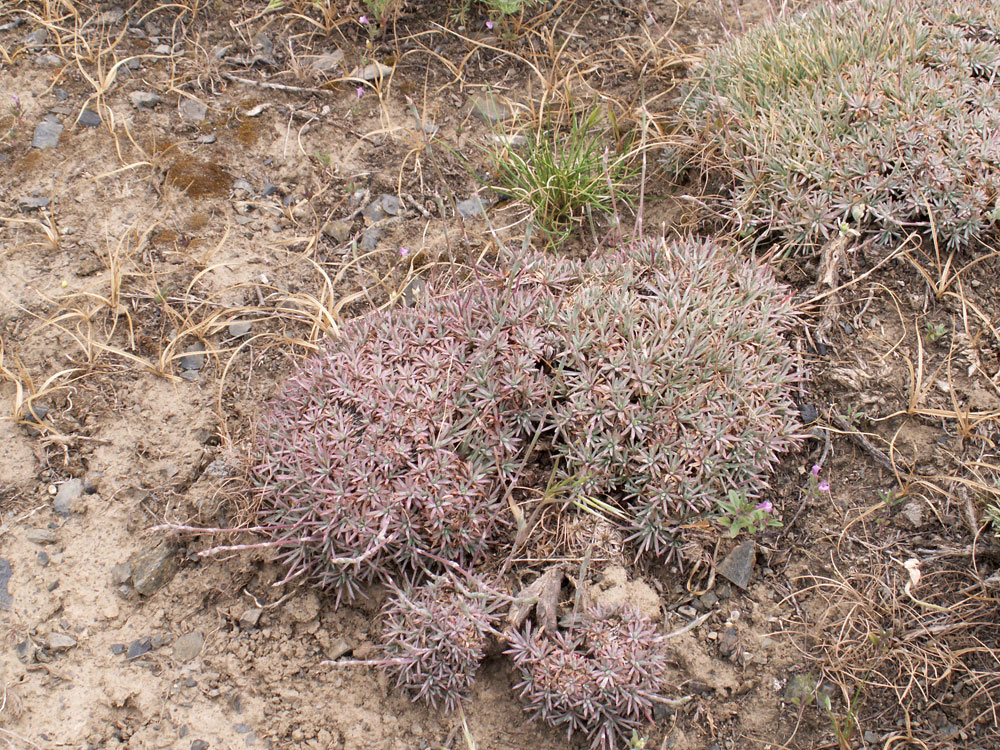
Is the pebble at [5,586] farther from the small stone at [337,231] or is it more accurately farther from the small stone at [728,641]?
the small stone at [728,641]

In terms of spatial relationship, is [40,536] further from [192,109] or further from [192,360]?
[192,109]

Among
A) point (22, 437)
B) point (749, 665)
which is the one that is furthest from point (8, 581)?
point (749, 665)

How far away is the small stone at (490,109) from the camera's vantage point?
180 inches

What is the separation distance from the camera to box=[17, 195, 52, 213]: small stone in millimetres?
3943

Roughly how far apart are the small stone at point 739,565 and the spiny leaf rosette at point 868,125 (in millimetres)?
1469

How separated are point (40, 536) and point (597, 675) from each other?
218cm

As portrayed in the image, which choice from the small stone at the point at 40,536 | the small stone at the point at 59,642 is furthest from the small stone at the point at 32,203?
the small stone at the point at 59,642

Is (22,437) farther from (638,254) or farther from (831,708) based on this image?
(831,708)

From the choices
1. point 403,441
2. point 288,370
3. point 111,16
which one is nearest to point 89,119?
point 111,16

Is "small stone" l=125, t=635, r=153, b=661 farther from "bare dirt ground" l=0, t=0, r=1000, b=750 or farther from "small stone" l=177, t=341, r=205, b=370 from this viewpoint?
"small stone" l=177, t=341, r=205, b=370

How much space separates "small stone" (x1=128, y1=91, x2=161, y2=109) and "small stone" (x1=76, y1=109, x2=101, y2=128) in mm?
205

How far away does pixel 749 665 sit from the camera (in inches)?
110

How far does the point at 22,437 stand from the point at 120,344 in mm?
572

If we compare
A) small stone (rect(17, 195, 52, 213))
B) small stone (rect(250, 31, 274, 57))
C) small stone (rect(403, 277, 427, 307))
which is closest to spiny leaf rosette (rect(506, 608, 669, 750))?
small stone (rect(403, 277, 427, 307))
